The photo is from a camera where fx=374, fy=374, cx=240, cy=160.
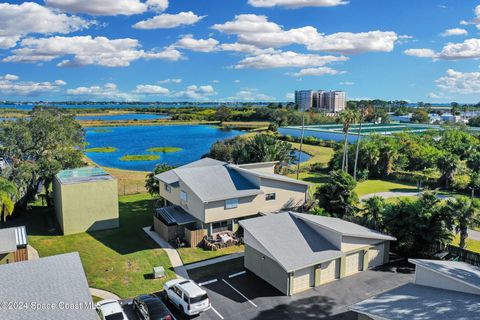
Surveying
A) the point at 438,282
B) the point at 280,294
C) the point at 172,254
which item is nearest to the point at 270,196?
the point at 172,254

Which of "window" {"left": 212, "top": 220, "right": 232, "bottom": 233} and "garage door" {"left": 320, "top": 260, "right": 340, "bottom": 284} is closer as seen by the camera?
"garage door" {"left": 320, "top": 260, "right": 340, "bottom": 284}

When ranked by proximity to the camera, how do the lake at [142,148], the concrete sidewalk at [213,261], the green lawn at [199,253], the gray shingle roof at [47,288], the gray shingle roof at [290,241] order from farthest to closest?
the lake at [142,148], the green lawn at [199,253], the concrete sidewalk at [213,261], the gray shingle roof at [290,241], the gray shingle roof at [47,288]

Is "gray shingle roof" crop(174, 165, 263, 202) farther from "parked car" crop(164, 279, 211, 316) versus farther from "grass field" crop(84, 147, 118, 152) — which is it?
"grass field" crop(84, 147, 118, 152)

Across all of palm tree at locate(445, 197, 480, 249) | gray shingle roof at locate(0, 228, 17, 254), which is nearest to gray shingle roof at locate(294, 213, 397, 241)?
palm tree at locate(445, 197, 480, 249)

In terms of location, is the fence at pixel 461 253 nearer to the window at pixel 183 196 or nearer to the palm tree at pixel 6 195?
the window at pixel 183 196

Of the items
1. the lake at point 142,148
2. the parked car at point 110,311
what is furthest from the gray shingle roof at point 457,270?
the lake at point 142,148

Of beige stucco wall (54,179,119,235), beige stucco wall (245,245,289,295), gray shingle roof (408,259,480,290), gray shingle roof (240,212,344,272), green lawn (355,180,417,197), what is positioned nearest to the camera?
gray shingle roof (408,259,480,290)

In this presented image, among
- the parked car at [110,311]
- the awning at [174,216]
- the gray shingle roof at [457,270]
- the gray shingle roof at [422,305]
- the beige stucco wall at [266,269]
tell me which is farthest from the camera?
the awning at [174,216]
